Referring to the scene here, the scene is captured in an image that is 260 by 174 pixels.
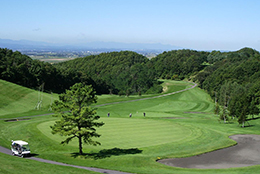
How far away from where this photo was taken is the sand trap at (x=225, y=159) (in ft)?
97.5

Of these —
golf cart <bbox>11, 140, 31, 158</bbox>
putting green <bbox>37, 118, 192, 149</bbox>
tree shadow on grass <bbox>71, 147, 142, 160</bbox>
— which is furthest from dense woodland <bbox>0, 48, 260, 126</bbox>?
golf cart <bbox>11, 140, 31, 158</bbox>

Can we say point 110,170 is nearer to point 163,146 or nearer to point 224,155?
point 163,146

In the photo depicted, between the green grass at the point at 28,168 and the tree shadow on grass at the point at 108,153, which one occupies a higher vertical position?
the green grass at the point at 28,168

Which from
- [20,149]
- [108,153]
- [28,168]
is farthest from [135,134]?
[28,168]

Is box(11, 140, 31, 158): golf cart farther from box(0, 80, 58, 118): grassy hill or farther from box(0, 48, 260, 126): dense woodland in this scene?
box(0, 48, 260, 126): dense woodland

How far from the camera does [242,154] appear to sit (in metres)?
34.0

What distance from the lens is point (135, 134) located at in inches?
1571

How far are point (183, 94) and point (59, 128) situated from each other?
9741 centimetres

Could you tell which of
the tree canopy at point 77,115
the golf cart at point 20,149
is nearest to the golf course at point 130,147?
the golf cart at point 20,149

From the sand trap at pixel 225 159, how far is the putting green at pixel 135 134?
566 centimetres

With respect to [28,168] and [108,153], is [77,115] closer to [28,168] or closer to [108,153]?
[108,153]

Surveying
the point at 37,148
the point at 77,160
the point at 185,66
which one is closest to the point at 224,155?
the point at 77,160

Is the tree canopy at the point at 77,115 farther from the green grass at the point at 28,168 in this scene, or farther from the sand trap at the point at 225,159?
the sand trap at the point at 225,159

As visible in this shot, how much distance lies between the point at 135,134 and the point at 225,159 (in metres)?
13.1
